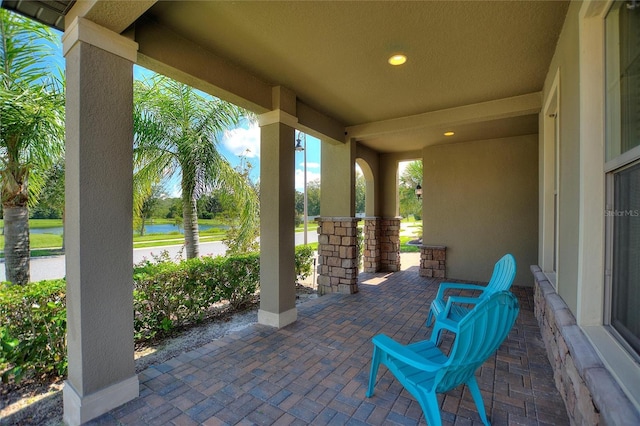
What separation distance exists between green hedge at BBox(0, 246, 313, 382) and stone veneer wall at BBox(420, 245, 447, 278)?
3.59 meters

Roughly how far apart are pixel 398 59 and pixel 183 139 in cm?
351

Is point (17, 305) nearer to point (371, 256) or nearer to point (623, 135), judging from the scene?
point (623, 135)

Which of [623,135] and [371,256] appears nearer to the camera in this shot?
[623,135]

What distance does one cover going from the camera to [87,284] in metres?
1.92

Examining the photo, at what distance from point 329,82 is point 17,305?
350 centimetres

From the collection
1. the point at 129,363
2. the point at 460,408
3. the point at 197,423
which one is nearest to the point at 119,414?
the point at 129,363

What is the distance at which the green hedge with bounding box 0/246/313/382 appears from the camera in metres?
2.25

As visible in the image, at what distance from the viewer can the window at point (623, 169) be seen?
128cm

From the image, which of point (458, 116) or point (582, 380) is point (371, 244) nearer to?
point (458, 116)

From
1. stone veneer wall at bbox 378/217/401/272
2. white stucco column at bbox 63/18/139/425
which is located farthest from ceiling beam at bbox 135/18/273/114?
stone veneer wall at bbox 378/217/401/272

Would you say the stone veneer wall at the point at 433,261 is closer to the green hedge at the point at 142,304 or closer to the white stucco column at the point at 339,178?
the white stucco column at the point at 339,178

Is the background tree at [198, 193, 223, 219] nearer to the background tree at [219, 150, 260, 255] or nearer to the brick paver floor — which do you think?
the background tree at [219, 150, 260, 255]

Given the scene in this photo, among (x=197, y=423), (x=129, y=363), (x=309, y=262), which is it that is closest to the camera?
Answer: (x=197, y=423)

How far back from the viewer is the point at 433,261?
243 inches
